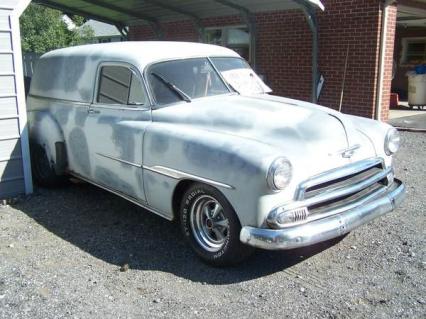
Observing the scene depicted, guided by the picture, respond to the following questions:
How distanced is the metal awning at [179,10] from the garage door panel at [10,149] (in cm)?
579

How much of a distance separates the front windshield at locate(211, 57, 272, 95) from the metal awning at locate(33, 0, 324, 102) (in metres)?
3.96

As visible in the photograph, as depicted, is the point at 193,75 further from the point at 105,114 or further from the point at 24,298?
the point at 24,298

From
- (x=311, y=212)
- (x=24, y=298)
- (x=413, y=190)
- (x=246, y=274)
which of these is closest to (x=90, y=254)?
(x=24, y=298)

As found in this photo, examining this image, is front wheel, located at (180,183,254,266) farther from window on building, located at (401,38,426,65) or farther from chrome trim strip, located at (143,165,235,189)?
window on building, located at (401,38,426,65)

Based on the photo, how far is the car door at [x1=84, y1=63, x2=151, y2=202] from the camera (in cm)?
474

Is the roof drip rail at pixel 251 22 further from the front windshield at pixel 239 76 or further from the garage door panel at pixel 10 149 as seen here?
the garage door panel at pixel 10 149

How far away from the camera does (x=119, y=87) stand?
203 inches

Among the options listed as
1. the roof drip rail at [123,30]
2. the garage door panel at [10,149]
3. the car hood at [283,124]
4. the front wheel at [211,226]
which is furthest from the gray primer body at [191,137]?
the roof drip rail at [123,30]

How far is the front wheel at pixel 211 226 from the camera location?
389 cm

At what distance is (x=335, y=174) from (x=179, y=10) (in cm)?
912

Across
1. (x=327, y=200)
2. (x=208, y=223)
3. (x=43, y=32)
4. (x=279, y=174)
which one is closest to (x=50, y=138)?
(x=208, y=223)

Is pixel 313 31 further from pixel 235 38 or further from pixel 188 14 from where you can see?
pixel 188 14

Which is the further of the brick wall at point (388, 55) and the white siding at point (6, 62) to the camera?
the brick wall at point (388, 55)

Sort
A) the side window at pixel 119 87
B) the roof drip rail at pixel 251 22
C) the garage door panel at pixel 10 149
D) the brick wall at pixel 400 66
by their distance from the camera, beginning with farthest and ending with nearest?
the brick wall at pixel 400 66 → the roof drip rail at pixel 251 22 → the garage door panel at pixel 10 149 → the side window at pixel 119 87
